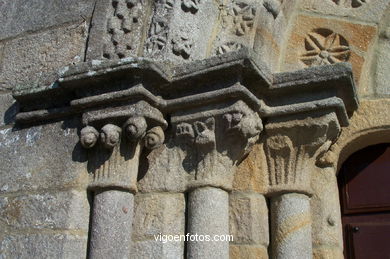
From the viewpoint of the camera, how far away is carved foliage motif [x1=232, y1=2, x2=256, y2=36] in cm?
254

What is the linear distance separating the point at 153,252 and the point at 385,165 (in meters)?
1.28

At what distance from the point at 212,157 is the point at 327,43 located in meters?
0.94

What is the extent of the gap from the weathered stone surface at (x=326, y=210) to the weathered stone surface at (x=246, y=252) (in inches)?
12.0

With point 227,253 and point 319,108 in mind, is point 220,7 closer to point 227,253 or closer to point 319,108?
point 319,108

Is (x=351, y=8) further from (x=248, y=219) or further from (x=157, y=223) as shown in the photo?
(x=157, y=223)

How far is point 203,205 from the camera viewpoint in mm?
2199

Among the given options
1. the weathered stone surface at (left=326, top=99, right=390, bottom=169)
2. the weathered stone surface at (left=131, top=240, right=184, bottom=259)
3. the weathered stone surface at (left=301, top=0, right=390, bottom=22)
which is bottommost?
the weathered stone surface at (left=131, top=240, right=184, bottom=259)

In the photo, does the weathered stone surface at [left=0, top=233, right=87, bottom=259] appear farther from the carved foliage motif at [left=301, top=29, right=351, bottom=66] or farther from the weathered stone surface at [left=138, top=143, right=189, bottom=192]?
the carved foliage motif at [left=301, top=29, right=351, bottom=66]

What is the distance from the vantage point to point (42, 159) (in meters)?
2.45

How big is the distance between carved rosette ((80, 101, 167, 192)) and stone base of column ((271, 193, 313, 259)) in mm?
643

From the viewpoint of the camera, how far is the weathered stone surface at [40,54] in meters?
2.68

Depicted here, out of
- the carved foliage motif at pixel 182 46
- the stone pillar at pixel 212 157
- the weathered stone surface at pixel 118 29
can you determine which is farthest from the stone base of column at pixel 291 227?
the weathered stone surface at pixel 118 29

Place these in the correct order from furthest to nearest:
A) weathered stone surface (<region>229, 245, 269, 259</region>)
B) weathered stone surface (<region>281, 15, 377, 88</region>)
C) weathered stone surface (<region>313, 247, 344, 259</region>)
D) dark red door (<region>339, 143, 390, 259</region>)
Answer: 1. weathered stone surface (<region>281, 15, 377, 88</region>)
2. dark red door (<region>339, 143, 390, 259</region>)
3. weathered stone surface (<region>313, 247, 344, 259</region>)
4. weathered stone surface (<region>229, 245, 269, 259</region>)

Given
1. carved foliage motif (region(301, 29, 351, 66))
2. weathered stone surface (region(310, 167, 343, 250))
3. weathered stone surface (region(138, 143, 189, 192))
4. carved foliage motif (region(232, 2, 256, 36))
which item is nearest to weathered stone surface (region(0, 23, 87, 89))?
weathered stone surface (region(138, 143, 189, 192))
